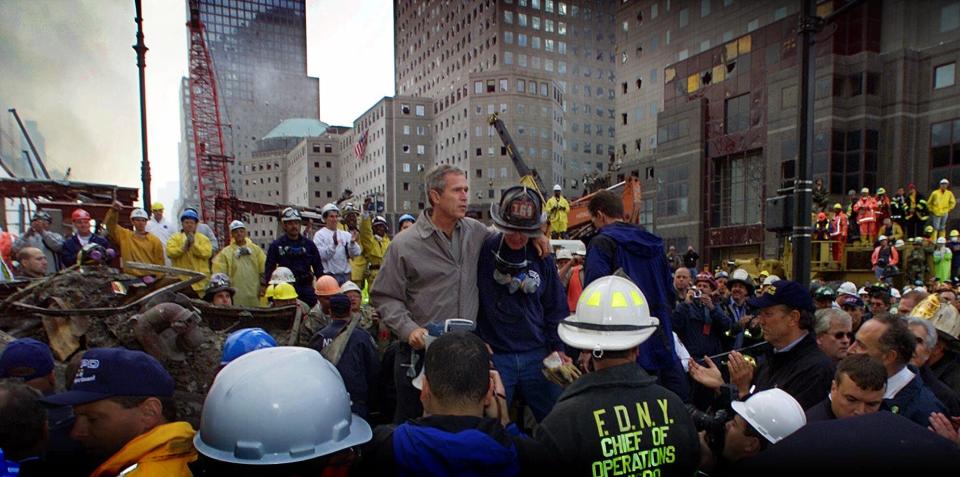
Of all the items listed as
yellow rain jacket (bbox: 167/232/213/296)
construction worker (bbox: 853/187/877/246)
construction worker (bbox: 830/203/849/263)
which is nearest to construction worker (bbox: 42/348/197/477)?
yellow rain jacket (bbox: 167/232/213/296)

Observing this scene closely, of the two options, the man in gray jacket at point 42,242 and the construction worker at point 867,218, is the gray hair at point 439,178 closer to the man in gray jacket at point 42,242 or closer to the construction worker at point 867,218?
the man in gray jacket at point 42,242

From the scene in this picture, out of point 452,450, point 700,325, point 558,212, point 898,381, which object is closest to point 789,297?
point 898,381

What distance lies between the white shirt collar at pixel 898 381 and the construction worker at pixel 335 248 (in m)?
6.65

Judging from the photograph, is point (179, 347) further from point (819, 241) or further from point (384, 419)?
point (819, 241)

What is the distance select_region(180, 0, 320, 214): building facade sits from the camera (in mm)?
132500

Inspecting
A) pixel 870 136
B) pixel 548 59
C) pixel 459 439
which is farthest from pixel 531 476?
pixel 548 59

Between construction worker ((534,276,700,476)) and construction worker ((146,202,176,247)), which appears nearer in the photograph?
construction worker ((534,276,700,476))

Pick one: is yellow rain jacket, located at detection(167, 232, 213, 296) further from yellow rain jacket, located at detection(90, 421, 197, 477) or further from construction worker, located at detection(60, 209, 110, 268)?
yellow rain jacket, located at detection(90, 421, 197, 477)

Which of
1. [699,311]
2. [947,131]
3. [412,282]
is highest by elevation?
[947,131]

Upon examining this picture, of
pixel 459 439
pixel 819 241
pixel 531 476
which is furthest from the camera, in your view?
pixel 819 241

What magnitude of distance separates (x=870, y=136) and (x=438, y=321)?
33701mm

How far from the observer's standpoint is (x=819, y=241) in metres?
17.7

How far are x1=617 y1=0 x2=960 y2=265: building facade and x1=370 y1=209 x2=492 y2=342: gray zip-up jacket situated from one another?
28266mm

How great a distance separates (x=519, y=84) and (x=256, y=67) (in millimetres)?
102528
